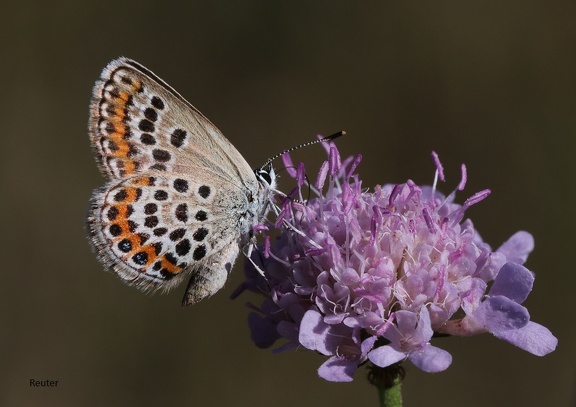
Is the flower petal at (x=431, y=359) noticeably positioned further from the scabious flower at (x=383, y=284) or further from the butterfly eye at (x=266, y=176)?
the butterfly eye at (x=266, y=176)

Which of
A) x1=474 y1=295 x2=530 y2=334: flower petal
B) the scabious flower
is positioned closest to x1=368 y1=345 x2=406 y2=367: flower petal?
the scabious flower

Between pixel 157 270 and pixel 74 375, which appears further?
pixel 74 375

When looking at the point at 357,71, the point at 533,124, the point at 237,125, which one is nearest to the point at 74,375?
the point at 237,125

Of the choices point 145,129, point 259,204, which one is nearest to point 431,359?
point 259,204

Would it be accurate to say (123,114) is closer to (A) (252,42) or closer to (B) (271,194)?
(B) (271,194)

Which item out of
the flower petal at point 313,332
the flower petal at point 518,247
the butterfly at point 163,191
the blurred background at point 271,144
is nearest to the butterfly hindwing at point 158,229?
the butterfly at point 163,191

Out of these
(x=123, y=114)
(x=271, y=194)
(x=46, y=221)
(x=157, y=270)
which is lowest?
(x=46, y=221)

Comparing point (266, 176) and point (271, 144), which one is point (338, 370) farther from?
point (271, 144)

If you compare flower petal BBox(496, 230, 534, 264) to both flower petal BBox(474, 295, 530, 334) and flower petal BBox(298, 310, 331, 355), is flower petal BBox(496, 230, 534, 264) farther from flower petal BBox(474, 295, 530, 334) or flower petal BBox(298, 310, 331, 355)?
flower petal BBox(298, 310, 331, 355)
